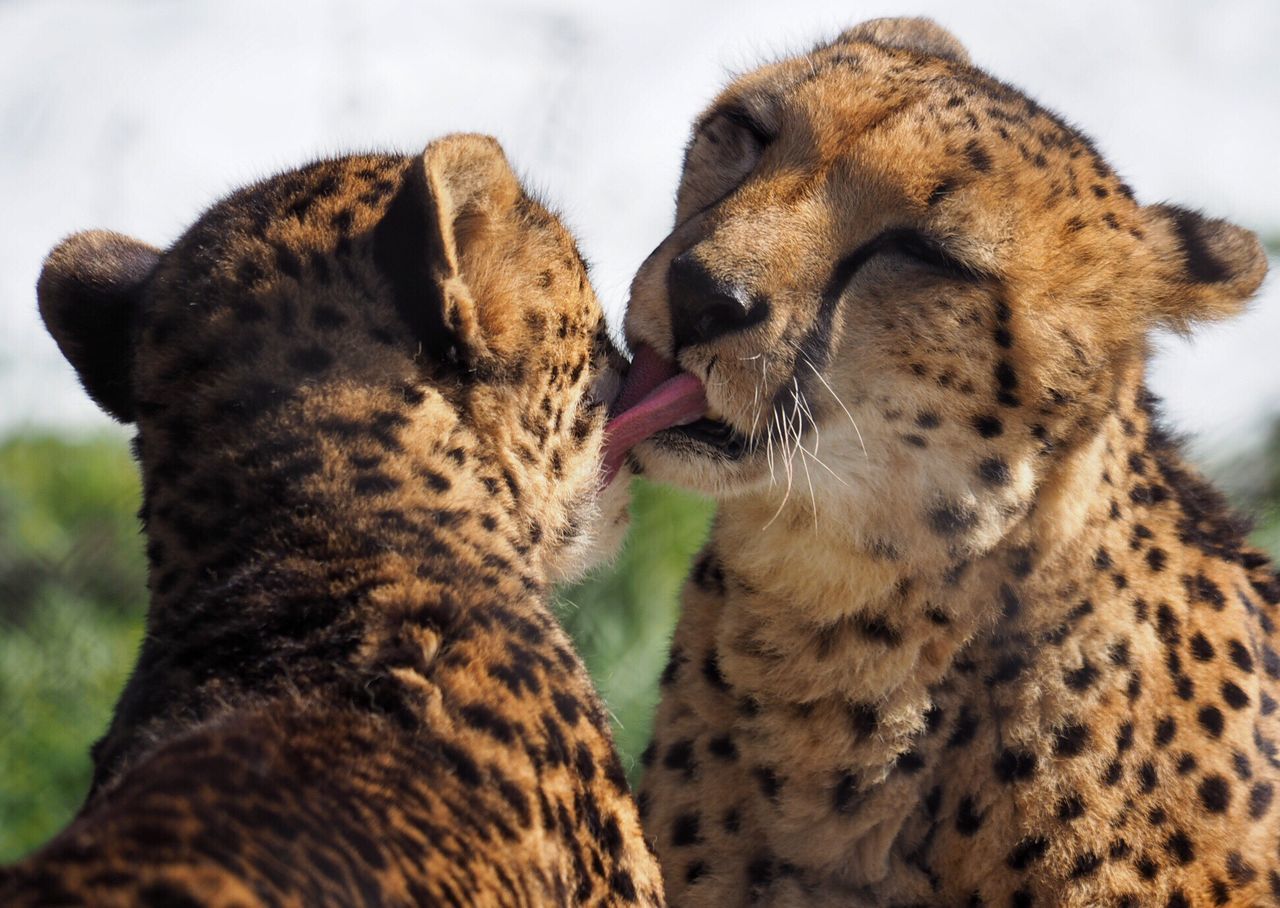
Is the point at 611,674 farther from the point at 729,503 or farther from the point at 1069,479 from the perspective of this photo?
the point at 1069,479

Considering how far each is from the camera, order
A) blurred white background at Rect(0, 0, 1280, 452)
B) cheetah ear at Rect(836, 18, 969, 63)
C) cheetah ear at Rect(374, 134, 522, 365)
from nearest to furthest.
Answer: cheetah ear at Rect(374, 134, 522, 365) → cheetah ear at Rect(836, 18, 969, 63) → blurred white background at Rect(0, 0, 1280, 452)

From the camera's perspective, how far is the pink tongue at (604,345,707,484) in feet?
8.04

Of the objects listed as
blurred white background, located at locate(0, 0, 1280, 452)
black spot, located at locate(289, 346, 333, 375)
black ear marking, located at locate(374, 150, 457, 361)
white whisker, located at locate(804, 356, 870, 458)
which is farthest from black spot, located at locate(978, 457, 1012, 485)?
blurred white background, located at locate(0, 0, 1280, 452)

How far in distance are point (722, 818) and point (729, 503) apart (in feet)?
1.43

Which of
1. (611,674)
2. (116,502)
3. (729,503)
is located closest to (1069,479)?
(729,503)

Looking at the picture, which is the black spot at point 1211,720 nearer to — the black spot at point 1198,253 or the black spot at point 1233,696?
the black spot at point 1233,696

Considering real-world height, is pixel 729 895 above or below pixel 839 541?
below

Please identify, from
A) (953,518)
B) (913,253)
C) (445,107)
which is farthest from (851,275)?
(445,107)

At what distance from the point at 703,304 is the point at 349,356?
48 cm

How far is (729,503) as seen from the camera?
8.98 feet

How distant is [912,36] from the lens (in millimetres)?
3186

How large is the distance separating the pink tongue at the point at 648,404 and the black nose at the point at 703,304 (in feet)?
0.23

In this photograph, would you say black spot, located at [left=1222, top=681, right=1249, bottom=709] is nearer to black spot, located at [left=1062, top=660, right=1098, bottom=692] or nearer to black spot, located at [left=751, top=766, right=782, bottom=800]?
black spot, located at [left=1062, top=660, right=1098, bottom=692]

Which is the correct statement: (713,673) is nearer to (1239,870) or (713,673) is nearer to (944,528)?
(944,528)
